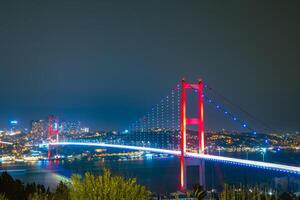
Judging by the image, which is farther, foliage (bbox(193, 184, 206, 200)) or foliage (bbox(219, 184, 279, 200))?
foliage (bbox(193, 184, 206, 200))

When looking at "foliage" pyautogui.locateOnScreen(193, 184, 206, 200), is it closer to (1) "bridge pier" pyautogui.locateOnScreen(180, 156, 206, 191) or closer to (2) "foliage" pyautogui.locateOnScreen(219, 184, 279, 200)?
(2) "foliage" pyautogui.locateOnScreen(219, 184, 279, 200)

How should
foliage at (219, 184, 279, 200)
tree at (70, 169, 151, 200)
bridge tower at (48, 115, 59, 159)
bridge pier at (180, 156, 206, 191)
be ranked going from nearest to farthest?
foliage at (219, 184, 279, 200) → tree at (70, 169, 151, 200) → bridge pier at (180, 156, 206, 191) → bridge tower at (48, 115, 59, 159)

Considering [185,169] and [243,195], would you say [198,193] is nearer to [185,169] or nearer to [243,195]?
[243,195]

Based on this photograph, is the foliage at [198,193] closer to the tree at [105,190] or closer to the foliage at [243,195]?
the foliage at [243,195]

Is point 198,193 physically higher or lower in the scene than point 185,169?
lower

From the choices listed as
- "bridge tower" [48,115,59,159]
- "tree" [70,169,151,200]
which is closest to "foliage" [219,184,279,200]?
"tree" [70,169,151,200]

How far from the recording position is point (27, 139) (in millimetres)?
69188

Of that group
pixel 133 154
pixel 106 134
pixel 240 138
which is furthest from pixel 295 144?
pixel 133 154

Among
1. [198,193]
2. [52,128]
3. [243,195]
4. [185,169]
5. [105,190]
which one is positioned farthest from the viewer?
[52,128]

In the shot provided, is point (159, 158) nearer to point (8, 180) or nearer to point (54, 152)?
point (54, 152)

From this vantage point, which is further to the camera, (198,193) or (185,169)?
(185,169)

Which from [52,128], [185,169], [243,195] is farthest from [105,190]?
[52,128]

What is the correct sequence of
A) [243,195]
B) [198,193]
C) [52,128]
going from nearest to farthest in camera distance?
[243,195], [198,193], [52,128]

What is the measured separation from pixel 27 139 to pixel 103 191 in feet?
215
